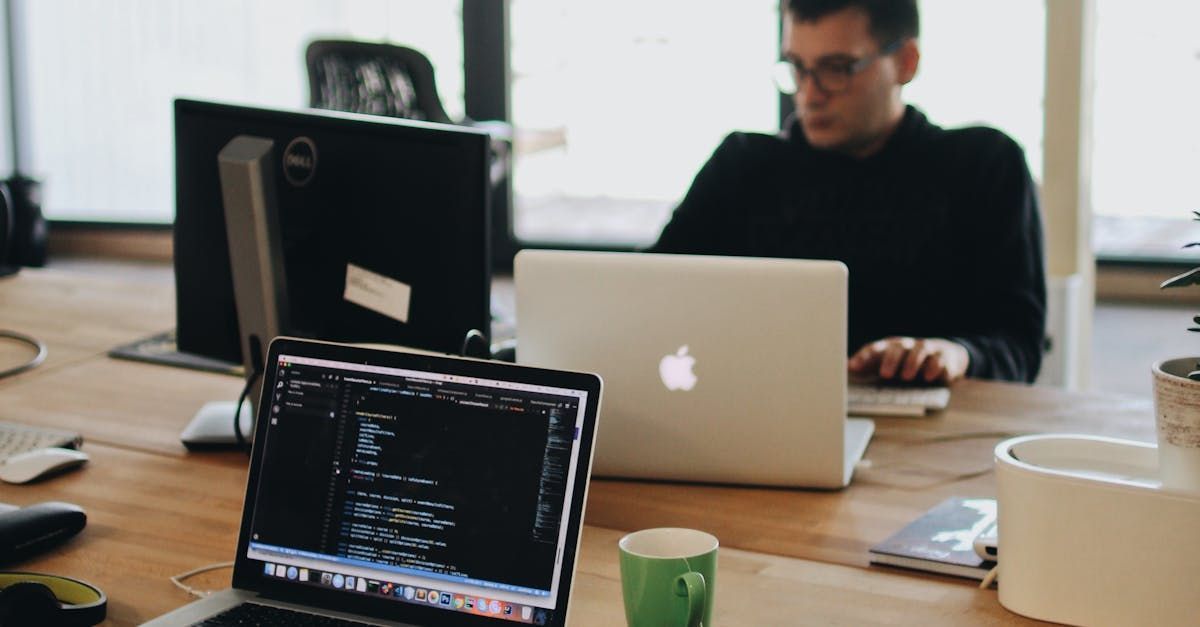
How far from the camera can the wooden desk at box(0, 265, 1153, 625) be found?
1.26 meters

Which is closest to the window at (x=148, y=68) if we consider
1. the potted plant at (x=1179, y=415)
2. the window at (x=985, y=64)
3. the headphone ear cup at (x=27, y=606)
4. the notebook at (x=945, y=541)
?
the window at (x=985, y=64)

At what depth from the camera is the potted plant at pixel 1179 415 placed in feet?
3.60

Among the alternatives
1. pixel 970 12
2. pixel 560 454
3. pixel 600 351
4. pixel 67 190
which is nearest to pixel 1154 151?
pixel 970 12

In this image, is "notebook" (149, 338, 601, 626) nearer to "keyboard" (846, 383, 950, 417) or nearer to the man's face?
"keyboard" (846, 383, 950, 417)

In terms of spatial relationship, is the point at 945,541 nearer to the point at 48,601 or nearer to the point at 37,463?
the point at 48,601

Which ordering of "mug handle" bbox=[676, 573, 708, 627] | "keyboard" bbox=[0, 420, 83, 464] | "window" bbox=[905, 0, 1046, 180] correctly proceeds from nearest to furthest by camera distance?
"mug handle" bbox=[676, 573, 708, 627] → "keyboard" bbox=[0, 420, 83, 464] → "window" bbox=[905, 0, 1046, 180]

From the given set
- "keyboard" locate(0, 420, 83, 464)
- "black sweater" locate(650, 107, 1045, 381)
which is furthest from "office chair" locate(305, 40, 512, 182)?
"keyboard" locate(0, 420, 83, 464)

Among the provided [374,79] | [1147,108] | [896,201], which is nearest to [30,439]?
[896,201]

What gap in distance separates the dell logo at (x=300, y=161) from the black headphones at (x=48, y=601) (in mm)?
Answer: 616

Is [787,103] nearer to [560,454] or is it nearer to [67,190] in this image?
[67,190]

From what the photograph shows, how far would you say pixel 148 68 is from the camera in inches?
242

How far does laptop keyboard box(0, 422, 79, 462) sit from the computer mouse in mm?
27

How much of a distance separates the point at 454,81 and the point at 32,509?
4.51 meters

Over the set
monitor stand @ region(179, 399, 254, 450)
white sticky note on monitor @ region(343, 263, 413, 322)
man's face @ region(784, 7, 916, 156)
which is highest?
man's face @ region(784, 7, 916, 156)
